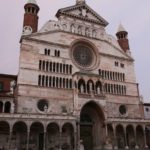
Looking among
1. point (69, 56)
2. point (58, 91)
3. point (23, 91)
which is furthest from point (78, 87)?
point (23, 91)

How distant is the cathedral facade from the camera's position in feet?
97.2

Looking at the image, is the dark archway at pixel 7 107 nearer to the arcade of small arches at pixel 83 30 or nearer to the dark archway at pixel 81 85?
the dark archway at pixel 81 85

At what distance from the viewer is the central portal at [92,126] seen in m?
33.6

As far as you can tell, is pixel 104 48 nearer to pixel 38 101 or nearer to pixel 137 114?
pixel 137 114

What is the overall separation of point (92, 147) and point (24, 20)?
22.4 m

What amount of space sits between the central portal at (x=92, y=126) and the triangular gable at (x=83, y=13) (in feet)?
51.9

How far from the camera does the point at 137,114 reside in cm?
3972

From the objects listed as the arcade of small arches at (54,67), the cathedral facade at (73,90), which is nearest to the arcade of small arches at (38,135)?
the cathedral facade at (73,90)

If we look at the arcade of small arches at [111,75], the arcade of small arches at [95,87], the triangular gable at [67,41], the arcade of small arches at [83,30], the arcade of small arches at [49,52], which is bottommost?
the arcade of small arches at [95,87]

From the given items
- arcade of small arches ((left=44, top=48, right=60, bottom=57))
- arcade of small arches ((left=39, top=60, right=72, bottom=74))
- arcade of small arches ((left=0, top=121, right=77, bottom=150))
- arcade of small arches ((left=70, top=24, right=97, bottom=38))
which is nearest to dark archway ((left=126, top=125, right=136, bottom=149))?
arcade of small arches ((left=0, top=121, right=77, bottom=150))

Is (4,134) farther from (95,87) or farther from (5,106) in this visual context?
(95,87)

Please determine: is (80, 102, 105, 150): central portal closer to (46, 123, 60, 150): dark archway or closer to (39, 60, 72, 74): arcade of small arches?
(46, 123, 60, 150): dark archway

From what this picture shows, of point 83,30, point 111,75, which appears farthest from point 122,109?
point 83,30

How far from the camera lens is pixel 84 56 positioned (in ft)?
127
